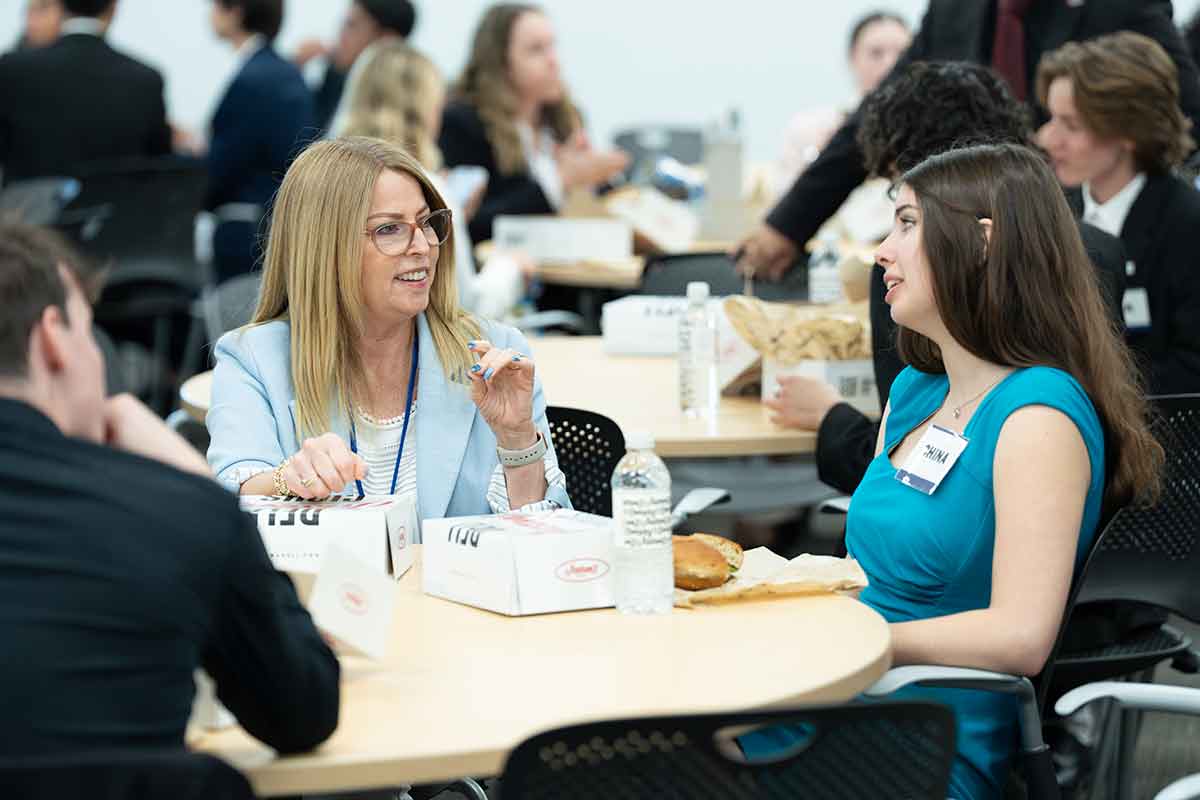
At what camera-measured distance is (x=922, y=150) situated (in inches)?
121

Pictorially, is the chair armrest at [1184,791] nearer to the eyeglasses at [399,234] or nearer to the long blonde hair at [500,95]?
the eyeglasses at [399,234]

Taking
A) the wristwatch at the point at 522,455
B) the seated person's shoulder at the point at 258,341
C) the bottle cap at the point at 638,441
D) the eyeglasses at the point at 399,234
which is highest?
the eyeglasses at the point at 399,234

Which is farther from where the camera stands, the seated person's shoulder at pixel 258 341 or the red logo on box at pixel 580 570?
the seated person's shoulder at pixel 258 341

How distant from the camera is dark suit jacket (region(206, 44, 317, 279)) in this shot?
678 centimetres

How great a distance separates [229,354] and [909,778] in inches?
54.5

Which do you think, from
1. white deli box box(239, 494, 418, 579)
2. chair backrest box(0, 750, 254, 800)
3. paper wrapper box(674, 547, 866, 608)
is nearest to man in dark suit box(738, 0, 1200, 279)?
paper wrapper box(674, 547, 866, 608)

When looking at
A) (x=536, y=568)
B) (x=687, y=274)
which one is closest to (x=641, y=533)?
(x=536, y=568)

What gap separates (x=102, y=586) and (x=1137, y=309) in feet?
9.13

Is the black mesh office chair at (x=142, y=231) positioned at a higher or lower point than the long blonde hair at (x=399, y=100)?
lower

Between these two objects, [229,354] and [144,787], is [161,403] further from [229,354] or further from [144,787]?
[144,787]

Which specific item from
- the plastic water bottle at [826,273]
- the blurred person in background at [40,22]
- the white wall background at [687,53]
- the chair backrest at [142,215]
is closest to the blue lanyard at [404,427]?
the plastic water bottle at [826,273]

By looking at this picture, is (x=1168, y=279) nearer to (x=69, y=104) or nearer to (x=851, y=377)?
(x=851, y=377)

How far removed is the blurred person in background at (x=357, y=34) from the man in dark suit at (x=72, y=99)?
0.99m

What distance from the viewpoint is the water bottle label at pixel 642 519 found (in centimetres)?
197
